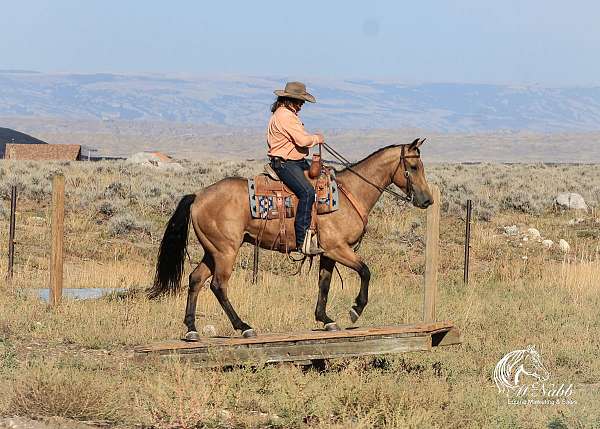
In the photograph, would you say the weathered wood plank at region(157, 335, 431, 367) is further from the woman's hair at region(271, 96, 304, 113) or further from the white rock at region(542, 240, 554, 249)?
the white rock at region(542, 240, 554, 249)

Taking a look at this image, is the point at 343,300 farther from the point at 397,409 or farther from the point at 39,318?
the point at 397,409

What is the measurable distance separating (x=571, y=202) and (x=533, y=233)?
5.67m

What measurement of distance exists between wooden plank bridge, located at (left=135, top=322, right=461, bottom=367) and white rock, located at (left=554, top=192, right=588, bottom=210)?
69.5ft

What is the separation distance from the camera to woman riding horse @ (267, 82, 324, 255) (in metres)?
10.2

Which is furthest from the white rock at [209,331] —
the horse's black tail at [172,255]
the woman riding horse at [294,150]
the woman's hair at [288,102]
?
the woman's hair at [288,102]

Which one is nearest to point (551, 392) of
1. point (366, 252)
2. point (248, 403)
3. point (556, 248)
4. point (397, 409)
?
point (397, 409)

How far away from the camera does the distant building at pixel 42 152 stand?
4967cm

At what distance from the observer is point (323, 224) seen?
10336 mm

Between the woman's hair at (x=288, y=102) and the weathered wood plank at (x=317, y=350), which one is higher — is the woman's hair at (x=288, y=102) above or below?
above

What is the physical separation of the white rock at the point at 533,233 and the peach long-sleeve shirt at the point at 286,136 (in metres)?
15.1

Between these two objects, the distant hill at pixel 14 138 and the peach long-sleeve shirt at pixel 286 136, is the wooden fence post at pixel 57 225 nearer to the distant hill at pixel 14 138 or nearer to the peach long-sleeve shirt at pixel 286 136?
the peach long-sleeve shirt at pixel 286 136

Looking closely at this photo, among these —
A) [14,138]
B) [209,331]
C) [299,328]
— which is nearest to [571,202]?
[299,328]

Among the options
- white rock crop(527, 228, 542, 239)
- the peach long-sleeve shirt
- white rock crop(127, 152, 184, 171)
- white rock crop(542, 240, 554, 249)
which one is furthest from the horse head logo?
white rock crop(127, 152, 184, 171)

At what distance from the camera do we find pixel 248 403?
27.8ft
